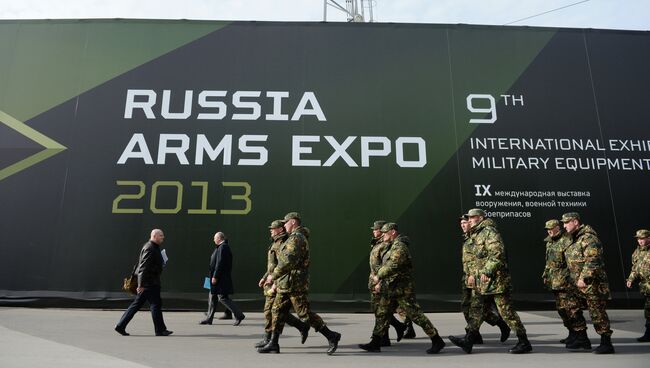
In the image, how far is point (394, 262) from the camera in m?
5.13

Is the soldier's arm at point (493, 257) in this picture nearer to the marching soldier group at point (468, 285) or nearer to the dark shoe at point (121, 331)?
the marching soldier group at point (468, 285)

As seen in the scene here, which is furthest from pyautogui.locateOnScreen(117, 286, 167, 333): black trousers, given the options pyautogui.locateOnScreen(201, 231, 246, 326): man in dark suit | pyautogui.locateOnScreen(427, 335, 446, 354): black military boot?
pyautogui.locateOnScreen(427, 335, 446, 354): black military boot

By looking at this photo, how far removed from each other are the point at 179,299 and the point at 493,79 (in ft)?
25.8

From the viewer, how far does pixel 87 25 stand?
998 centimetres

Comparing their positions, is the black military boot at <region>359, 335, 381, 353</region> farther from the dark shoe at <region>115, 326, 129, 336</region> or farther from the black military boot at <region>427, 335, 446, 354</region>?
the dark shoe at <region>115, 326, 129, 336</region>

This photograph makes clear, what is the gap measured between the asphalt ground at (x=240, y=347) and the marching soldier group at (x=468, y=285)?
8.6 inches

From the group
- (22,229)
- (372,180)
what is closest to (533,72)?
(372,180)

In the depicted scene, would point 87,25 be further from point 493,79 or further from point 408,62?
point 493,79

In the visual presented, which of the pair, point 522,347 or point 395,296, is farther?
point 395,296

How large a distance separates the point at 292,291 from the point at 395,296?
1168mm

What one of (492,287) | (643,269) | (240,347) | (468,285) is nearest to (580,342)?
(492,287)

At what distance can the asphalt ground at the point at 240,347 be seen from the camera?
178 inches

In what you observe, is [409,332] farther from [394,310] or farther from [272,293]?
[272,293]

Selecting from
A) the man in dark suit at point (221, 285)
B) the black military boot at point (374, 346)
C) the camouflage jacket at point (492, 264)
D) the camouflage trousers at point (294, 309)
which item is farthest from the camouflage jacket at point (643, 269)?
the man in dark suit at point (221, 285)
